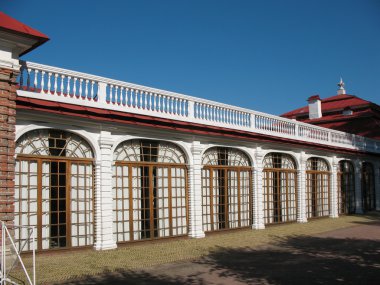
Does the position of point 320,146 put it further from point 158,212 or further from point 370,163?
point 158,212

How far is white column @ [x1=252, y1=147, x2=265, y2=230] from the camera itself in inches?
619

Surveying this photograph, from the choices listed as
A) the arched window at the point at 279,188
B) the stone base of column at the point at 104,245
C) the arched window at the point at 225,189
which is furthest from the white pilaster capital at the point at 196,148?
the stone base of column at the point at 104,245

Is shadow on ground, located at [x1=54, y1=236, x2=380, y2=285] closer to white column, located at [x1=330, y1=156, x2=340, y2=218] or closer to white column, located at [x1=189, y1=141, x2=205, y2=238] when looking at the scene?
white column, located at [x1=189, y1=141, x2=205, y2=238]

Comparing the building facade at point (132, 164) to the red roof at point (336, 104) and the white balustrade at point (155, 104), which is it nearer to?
the white balustrade at point (155, 104)

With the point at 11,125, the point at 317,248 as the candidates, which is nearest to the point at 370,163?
the point at 317,248

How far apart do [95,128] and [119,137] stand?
793mm

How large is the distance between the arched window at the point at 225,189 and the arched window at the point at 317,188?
470 cm

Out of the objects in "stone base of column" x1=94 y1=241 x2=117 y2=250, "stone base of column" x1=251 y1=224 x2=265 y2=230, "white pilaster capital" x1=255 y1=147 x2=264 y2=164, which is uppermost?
"white pilaster capital" x1=255 y1=147 x2=264 y2=164

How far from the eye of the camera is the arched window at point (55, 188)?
31.4 feet

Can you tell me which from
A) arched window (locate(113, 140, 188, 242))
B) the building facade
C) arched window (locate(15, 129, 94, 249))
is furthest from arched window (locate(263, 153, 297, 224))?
arched window (locate(15, 129, 94, 249))

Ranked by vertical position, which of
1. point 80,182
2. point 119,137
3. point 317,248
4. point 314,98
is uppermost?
point 314,98

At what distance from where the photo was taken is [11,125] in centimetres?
855

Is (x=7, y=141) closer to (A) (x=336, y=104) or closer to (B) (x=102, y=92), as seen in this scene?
(B) (x=102, y=92)

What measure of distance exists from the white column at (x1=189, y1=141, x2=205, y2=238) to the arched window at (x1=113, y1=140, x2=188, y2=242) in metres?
0.20
